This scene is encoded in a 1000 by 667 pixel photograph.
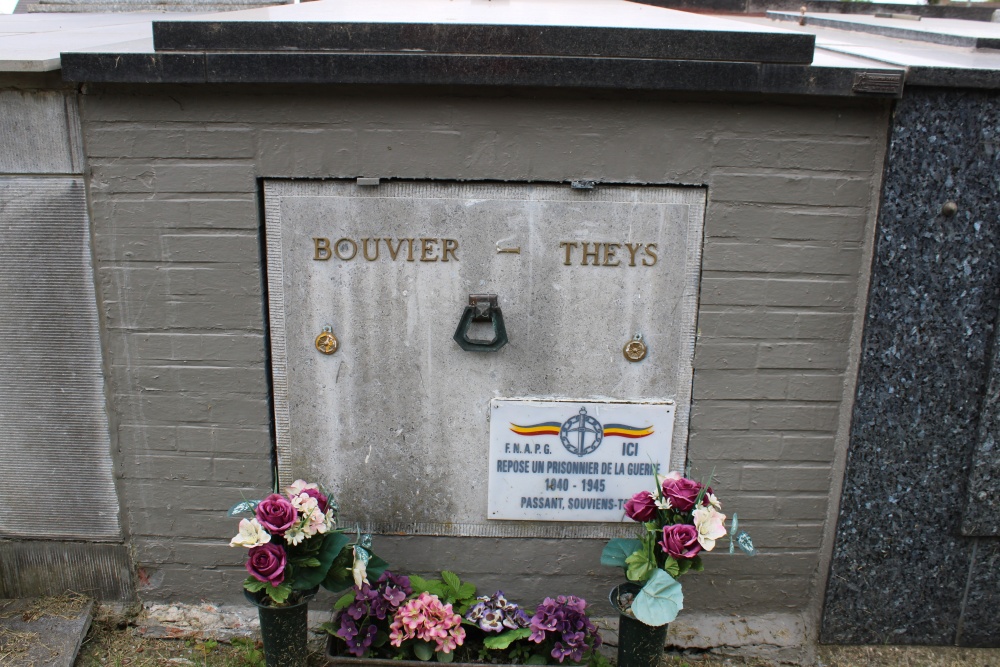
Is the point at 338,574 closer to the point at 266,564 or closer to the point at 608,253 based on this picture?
the point at 266,564

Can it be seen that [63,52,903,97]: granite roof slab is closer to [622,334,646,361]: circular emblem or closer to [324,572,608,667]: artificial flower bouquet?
[622,334,646,361]: circular emblem

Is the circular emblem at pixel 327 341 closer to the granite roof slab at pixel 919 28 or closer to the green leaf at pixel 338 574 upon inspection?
the green leaf at pixel 338 574

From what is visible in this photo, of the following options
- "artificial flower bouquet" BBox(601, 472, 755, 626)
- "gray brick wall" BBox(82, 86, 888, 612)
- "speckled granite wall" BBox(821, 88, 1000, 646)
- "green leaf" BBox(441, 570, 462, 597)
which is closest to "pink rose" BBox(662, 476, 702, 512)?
"artificial flower bouquet" BBox(601, 472, 755, 626)

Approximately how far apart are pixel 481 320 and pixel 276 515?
0.95m

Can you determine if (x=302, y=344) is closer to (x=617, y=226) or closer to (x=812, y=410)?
(x=617, y=226)

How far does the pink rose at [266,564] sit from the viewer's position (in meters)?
2.77

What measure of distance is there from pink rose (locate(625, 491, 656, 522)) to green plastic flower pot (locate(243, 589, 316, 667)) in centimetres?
113

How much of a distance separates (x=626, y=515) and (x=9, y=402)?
2344 millimetres

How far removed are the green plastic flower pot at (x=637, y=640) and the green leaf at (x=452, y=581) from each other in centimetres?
57

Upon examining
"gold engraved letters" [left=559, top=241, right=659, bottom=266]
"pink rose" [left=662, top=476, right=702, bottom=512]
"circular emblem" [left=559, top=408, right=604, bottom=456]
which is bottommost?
"pink rose" [left=662, top=476, right=702, bottom=512]

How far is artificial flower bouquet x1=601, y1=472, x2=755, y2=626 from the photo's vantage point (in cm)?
279

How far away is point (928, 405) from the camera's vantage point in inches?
121

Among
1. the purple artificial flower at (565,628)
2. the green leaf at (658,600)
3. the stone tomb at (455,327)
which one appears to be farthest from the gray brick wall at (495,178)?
the green leaf at (658,600)

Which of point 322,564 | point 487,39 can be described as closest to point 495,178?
A: point 487,39
